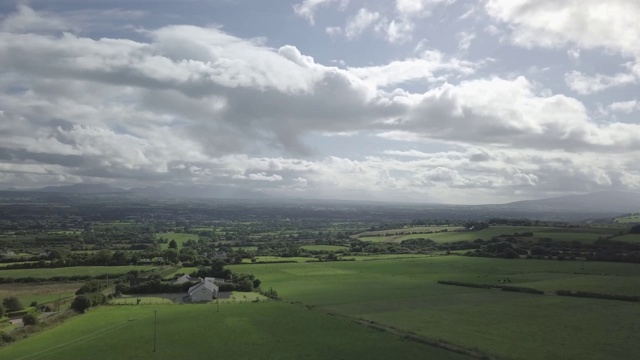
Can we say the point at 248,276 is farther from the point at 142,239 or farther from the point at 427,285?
the point at 142,239

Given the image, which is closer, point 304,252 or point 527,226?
point 304,252

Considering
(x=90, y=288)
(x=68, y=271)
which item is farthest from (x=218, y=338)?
(x=68, y=271)

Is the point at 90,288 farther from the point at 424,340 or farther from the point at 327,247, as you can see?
the point at 327,247

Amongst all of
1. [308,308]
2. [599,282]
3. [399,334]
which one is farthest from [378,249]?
[399,334]

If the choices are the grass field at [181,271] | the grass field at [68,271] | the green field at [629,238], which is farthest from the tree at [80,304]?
the green field at [629,238]

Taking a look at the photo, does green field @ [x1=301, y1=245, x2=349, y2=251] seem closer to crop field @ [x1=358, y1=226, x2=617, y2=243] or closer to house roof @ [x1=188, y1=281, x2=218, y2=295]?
crop field @ [x1=358, y1=226, x2=617, y2=243]

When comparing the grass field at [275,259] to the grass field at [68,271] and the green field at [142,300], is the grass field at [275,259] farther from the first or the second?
the green field at [142,300]
